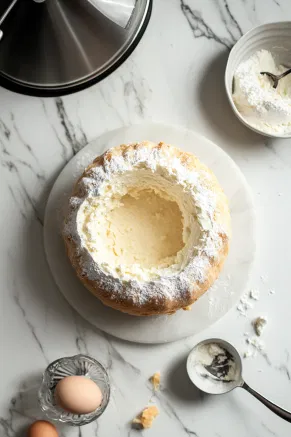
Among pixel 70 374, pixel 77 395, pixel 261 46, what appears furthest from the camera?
pixel 261 46

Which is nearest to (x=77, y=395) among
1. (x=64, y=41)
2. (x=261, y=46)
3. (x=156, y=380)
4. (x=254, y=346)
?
(x=156, y=380)

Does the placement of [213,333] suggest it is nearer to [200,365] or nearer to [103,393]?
[200,365]

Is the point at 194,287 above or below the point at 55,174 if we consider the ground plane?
below

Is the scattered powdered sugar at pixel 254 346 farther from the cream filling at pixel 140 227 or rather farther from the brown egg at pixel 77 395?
the brown egg at pixel 77 395

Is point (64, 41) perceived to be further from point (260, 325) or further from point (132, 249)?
point (260, 325)

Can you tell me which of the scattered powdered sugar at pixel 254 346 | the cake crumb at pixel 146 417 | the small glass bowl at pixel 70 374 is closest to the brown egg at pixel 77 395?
the small glass bowl at pixel 70 374

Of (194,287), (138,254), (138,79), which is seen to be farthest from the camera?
(138,79)

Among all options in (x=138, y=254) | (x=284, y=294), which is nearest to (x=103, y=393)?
(x=138, y=254)
